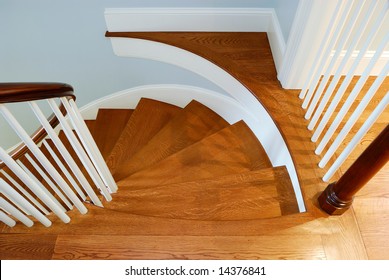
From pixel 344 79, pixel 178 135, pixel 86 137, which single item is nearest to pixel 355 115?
pixel 344 79

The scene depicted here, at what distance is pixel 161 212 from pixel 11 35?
1900 millimetres

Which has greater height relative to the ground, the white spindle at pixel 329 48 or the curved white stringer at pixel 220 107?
the white spindle at pixel 329 48

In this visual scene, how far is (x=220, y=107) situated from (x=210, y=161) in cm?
59

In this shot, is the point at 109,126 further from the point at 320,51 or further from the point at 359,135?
the point at 359,135

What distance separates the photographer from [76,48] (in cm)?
243

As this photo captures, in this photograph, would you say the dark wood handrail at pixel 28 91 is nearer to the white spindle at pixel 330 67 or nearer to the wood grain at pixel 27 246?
the wood grain at pixel 27 246

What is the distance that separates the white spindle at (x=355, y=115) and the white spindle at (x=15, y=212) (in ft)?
4.52

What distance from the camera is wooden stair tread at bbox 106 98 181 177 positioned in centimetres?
241

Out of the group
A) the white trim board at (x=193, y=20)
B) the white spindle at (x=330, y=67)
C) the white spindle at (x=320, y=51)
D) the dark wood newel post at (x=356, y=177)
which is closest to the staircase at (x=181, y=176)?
the dark wood newel post at (x=356, y=177)

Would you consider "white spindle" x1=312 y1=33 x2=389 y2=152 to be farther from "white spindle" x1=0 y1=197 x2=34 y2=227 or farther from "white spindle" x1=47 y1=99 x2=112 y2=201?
"white spindle" x1=0 y1=197 x2=34 y2=227

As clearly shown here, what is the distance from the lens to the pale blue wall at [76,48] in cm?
215
